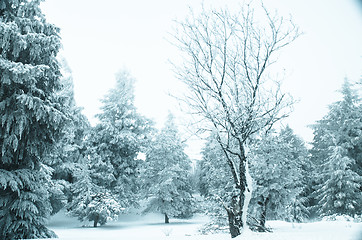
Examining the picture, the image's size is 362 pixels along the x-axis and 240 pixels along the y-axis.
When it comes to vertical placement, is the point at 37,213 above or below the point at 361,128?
below

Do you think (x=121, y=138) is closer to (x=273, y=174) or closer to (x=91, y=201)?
(x=91, y=201)

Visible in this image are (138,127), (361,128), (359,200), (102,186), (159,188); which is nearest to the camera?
(359,200)

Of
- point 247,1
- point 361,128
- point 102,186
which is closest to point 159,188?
point 102,186

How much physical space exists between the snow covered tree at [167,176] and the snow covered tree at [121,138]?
131cm

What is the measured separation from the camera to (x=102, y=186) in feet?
69.9

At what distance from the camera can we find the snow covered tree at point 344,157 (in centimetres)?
1828

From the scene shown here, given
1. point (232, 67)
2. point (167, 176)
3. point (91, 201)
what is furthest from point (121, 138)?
point (232, 67)

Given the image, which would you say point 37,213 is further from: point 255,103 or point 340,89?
point 340,89

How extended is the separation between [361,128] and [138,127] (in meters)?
18.4

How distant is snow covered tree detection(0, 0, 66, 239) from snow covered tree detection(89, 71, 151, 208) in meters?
13.8

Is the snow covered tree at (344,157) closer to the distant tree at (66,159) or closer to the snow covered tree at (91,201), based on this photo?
the snow covered tree at (91,201)

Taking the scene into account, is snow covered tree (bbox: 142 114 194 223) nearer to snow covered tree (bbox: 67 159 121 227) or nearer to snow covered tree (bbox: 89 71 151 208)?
snow covered tree (bbox: 89 71 151 208)

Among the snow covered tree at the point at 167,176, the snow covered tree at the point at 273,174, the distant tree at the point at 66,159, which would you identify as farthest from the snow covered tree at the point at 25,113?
the snow covered tree at the point at 167,176

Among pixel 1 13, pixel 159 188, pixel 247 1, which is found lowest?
pixel 159 188
